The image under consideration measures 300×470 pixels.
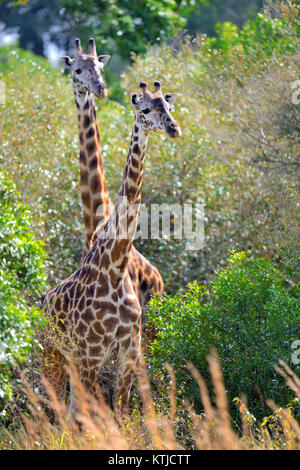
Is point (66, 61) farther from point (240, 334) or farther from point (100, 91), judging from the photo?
point (240, 334)

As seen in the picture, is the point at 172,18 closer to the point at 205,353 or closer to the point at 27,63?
the point at 27,63

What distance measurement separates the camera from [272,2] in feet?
40.2

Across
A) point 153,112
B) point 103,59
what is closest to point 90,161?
point 103,59

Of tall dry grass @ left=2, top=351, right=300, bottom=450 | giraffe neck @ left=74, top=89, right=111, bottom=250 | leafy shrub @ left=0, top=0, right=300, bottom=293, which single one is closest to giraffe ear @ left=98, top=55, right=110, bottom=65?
giraffe neck @ left=74, top=89, right=111, bottom=250

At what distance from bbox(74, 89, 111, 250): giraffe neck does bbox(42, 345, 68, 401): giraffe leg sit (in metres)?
1.30

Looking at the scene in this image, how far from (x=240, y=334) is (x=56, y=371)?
2.25m

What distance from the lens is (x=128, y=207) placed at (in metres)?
7.96

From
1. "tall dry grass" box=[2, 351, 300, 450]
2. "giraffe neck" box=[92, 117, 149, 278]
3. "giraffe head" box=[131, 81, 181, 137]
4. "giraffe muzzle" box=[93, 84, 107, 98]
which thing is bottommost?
"tall dry grass" box=[2, 351, 300, 450]

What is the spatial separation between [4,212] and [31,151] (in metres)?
4.82

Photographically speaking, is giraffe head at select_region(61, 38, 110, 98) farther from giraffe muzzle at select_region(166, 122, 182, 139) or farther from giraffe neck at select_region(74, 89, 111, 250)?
giraffe muzzle at select_region(166, 122, 182, 139)

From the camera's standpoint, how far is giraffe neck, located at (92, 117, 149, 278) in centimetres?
789

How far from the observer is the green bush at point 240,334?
783cm

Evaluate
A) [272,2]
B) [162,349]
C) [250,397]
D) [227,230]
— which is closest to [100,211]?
[162,349]

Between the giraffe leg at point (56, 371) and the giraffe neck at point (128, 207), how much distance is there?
4.38 feet
